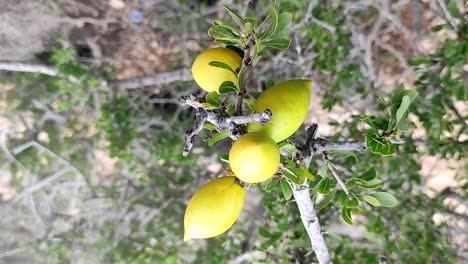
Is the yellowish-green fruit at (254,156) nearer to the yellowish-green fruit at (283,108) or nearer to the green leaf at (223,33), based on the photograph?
the yellowish-green fruit at (283,108)

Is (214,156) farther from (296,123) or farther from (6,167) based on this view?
(296,123)

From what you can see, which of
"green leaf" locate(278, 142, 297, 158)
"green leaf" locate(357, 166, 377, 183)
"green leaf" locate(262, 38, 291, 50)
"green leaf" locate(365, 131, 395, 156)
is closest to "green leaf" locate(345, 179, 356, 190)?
"green leaf" locate(357, 166, 377, 183)

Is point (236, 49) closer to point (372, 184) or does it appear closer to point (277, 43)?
point (277, 43)

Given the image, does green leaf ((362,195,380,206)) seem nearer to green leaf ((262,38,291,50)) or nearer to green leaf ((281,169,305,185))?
green leaf ((281,169,305,185))

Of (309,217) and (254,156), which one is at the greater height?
(254,156)

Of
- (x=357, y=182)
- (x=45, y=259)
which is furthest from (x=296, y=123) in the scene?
(x=45, y=259)

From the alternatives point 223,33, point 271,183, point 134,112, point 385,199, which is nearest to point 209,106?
point 223,33
